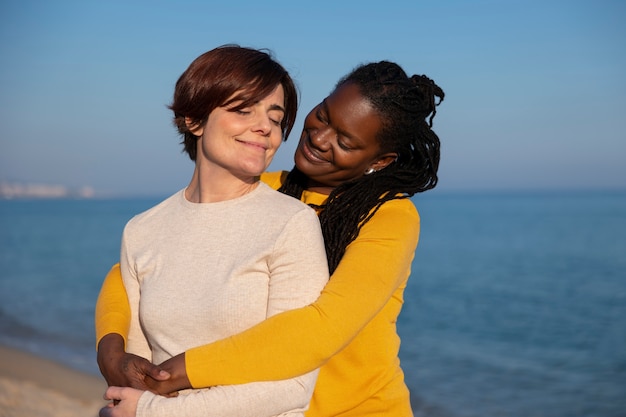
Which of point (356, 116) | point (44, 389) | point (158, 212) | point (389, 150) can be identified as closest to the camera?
point (158, 212)

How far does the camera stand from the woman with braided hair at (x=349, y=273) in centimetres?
201

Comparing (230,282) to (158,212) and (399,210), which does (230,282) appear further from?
(399,210)

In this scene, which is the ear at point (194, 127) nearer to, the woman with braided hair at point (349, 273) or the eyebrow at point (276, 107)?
the eyebrow at point (276, 107)

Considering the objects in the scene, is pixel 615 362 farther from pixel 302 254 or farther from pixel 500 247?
pixel 500 247

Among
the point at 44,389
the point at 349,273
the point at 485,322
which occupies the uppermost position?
the point at 349,273

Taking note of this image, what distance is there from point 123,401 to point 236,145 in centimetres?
82

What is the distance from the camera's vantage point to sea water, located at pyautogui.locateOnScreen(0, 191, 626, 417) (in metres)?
7.95

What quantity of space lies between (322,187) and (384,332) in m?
0.64

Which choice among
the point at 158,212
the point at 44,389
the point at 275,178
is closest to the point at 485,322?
the point at 44,389

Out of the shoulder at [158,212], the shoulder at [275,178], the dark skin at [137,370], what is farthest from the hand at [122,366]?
the shoulder at [275,178]

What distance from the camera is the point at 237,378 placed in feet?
6.61

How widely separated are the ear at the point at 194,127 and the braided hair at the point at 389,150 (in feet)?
1.80

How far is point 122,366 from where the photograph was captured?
86.4 inches

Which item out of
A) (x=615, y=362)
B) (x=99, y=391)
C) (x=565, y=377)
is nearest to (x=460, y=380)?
(x=565, y=377)
